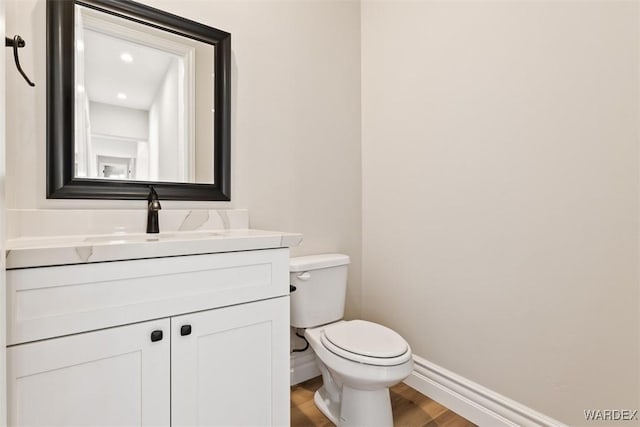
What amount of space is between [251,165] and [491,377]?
149 centimetres

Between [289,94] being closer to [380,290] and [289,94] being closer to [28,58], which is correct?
[28,58]

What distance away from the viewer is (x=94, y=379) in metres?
0.87

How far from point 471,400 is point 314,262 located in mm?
966

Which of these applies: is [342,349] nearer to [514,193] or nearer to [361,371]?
[361,371]

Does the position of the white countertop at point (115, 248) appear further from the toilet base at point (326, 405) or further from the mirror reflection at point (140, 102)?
the toilet base at point (326, 405)

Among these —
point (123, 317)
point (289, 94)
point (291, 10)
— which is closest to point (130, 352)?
point (123, 317)

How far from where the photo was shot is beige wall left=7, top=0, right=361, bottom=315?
1642mm

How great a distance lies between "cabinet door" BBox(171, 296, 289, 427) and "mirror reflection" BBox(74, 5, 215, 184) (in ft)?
2.36

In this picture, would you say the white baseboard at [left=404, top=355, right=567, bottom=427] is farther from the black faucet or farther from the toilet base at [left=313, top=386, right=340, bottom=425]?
the black faucet

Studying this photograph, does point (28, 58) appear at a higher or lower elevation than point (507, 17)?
lower

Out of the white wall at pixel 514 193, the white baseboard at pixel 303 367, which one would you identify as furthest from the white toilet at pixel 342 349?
the white wall at pixel 514 193

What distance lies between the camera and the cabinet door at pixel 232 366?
992 mm

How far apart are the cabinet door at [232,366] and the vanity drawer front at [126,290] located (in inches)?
2.1

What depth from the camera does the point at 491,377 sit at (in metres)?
1.51
